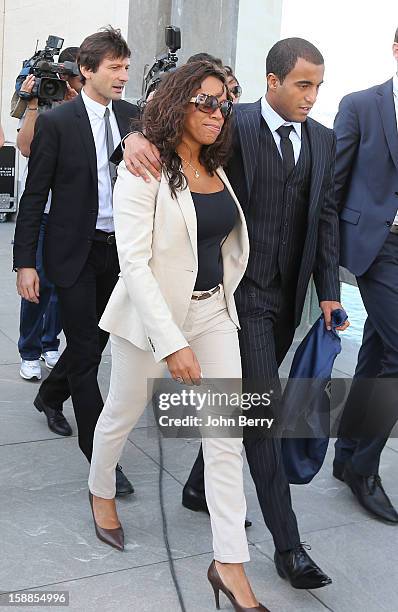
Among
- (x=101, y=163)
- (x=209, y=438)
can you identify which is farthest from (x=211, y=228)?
(x=101, y=163)

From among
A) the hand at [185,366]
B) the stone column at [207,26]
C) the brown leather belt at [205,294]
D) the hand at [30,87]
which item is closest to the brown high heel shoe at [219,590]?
the hand at [185,366]

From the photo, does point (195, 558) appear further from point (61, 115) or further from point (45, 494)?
point (61, 115)

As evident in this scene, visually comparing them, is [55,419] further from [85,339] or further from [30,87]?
[30,87]

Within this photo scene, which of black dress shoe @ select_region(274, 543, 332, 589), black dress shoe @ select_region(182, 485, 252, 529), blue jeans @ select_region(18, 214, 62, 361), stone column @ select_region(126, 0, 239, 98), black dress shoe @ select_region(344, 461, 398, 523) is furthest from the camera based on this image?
stone column @ select_region(126, 0, 239, 98)

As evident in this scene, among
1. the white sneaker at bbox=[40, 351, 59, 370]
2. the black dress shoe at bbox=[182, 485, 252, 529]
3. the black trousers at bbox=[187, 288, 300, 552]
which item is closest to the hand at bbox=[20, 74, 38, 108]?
the white sneaker at bbox=[40, 351, 59, 370]

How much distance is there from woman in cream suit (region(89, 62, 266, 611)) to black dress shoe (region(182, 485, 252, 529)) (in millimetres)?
792

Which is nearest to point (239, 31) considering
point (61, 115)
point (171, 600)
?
→ point (61, 115)

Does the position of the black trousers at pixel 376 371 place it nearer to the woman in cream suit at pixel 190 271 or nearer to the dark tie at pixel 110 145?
the woman in cream suit at pixel 190 271

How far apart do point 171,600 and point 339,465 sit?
1.51 meters

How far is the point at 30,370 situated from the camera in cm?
575

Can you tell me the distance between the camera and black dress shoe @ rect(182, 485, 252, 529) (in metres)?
3.96

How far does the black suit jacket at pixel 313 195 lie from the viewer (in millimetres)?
3430

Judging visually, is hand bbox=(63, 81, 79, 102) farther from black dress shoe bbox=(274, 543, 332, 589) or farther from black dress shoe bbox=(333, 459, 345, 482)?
black dress shoe bbox=(274, 543, 332, 589)

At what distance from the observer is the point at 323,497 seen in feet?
14.0
